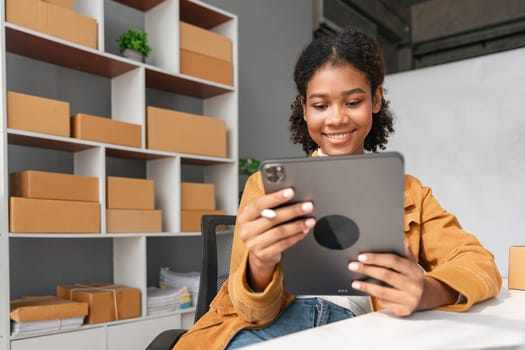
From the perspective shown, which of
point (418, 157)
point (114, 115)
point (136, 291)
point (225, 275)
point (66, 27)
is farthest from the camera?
point (418, 157)

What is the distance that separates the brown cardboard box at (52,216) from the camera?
84.7 inches

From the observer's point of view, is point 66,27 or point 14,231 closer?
point 14,231

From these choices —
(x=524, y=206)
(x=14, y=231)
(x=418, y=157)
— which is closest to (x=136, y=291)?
(x=14, y=231)

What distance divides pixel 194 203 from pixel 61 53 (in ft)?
3.55

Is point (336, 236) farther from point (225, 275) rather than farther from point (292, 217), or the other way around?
point (225, 275)

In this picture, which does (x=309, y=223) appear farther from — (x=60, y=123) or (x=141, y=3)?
(x=141, y=3)

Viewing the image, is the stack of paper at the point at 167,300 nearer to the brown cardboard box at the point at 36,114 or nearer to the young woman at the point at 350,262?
the brown cardboard box at the point at 36,114

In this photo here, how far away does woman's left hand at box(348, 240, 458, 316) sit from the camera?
2.53 ft

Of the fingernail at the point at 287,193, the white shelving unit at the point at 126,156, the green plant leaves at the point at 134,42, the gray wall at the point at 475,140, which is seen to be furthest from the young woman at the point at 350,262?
the gray wall at the point at 475,140

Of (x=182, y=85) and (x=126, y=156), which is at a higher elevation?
(x=182, y=85)

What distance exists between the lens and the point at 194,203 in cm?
296

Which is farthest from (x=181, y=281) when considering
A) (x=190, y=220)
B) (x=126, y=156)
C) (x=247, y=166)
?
(x=247, y=166)

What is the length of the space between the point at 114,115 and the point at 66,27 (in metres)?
0.60

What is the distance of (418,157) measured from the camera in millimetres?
3854
